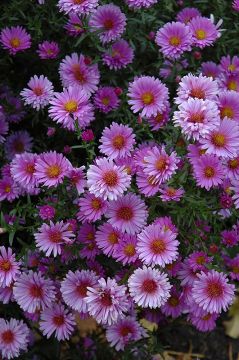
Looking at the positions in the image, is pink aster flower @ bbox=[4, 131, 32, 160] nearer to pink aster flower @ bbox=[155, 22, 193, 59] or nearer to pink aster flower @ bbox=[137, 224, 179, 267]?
pink aster flower @ bbox=[155, 22, 193, 59]

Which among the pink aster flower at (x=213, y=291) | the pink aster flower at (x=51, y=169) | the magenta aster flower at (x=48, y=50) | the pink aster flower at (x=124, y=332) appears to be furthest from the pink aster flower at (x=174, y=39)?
the pink aster flower at (x=124, y=332)

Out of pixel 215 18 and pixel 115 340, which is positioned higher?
pixel 215 18

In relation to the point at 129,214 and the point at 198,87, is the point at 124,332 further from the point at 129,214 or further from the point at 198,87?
the point at 198,87

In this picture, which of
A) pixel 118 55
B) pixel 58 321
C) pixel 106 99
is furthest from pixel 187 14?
pixel 58 321

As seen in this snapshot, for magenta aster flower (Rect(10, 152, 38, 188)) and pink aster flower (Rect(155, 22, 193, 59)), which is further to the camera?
pink aster flower (Rect(155, 22, 193, 59))

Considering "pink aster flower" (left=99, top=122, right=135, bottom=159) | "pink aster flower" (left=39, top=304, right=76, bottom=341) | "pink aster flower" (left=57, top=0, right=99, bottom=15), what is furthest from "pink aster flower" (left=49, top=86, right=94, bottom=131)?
"pink aster flower" (left=39, top=304, right=76, bottom=341)

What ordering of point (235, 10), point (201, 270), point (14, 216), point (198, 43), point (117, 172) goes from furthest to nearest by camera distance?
point (235, 10) → point (198, 43) → point (14, 216) → point (201, 270) → point (117, 172)

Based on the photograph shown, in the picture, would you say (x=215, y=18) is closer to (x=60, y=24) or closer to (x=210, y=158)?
(x=60, y=24)

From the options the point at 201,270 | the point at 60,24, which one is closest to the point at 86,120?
the point at 60,24
